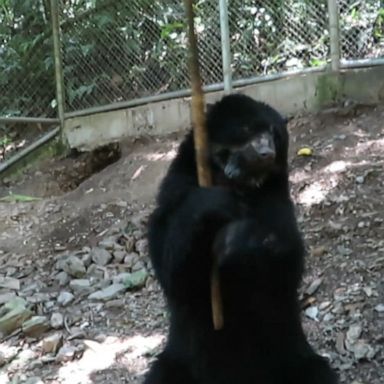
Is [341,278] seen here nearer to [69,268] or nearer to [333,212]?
[333,212]

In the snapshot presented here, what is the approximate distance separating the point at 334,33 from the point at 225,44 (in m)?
1.21

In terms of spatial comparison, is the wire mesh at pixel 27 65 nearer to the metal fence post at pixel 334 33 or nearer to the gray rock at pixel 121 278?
the metal fence post at pixel 334 33

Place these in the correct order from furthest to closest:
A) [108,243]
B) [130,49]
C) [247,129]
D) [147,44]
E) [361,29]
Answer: [130,49] → [147,44] → [361,29] → [108,243] → [247,129]

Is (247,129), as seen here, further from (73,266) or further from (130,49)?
(130,49)

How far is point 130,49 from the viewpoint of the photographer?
10008mm

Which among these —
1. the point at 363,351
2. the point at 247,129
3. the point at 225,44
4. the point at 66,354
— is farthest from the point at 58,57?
the point at 247,129

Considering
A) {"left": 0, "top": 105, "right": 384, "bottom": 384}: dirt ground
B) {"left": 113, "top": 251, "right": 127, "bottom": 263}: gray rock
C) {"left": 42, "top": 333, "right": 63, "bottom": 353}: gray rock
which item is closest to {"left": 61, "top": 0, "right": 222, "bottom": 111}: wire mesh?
{"left": 0, "top": 105, "right": 384, "bottom": 384}: dirt ground

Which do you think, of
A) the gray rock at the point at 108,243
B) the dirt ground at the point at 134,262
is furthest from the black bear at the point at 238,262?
the gray rock at the point at 108,243

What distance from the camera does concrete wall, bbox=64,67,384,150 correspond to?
8117 mm

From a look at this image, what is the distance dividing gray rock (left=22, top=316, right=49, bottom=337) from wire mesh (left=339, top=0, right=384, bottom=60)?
4.19 meters

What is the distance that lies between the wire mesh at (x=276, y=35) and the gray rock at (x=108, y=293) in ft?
10.9

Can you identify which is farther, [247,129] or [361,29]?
[361,29]

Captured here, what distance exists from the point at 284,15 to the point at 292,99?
0.99 m

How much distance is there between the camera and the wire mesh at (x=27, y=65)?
410 inches
